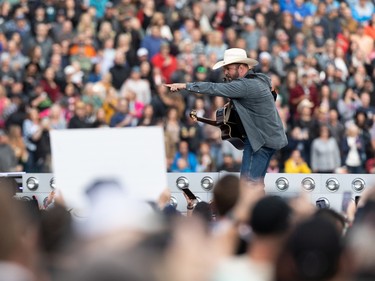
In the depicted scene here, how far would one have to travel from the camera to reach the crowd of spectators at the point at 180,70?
2278 cm

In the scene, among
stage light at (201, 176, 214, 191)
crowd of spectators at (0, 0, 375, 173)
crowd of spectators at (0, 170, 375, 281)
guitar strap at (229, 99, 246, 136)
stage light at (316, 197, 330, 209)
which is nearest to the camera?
crowd of spectators at (0, 170, 375, 281)

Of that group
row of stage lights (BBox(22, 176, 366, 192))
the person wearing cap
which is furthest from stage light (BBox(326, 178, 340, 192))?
the person wearing cap

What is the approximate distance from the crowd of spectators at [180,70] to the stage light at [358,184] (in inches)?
216

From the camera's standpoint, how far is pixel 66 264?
660 centimetres

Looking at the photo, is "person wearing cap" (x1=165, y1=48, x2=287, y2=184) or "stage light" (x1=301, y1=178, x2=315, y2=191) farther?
"stage light" (x1=301, y1=178, x2=315, y2=191)

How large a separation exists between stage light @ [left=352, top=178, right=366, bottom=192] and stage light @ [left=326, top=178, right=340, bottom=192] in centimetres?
22

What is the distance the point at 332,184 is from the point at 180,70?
885cm

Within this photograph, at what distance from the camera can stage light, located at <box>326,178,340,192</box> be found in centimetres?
1602

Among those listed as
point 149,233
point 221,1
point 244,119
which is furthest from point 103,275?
point 221,1

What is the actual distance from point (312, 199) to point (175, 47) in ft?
33.3

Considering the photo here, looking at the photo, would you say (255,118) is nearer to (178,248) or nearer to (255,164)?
(255,164)

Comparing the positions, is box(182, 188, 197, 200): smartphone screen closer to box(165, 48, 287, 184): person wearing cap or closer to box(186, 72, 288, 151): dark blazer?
box(165, 48, 287, 184): person wearing cap

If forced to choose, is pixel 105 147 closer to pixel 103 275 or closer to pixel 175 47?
pixel 103 275

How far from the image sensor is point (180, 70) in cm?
2456
